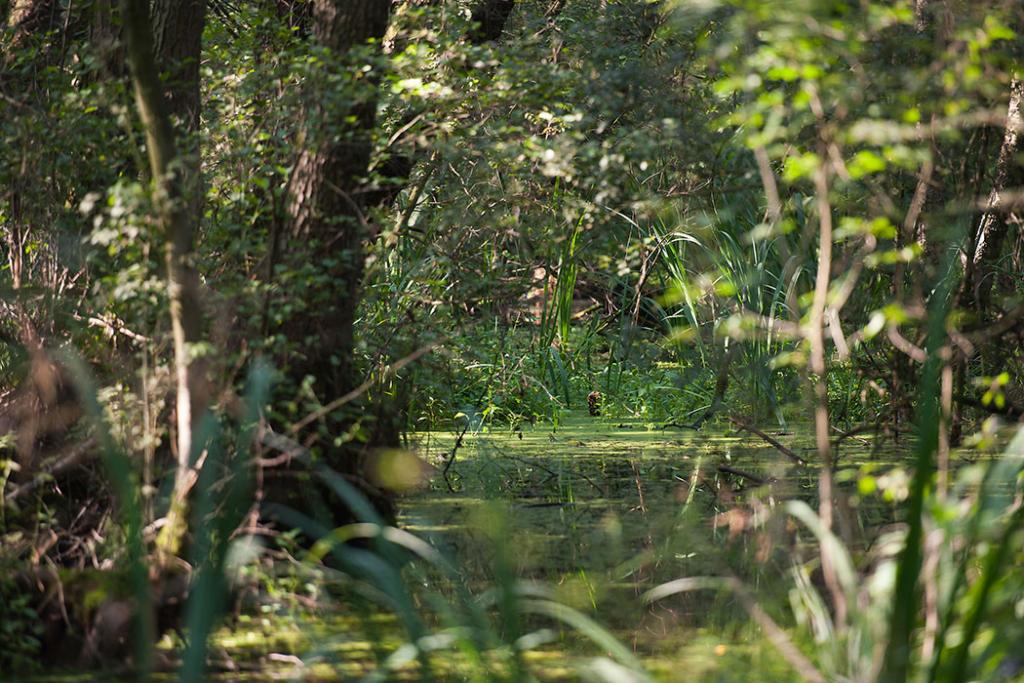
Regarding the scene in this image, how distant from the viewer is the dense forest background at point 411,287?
288 cm

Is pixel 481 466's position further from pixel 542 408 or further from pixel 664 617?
pixel 664 617

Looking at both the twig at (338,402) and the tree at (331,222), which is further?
the tree at (331,222)

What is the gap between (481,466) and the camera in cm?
746

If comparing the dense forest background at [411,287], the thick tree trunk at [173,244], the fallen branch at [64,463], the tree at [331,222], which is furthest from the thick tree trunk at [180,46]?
the fallen branch at [64,463]

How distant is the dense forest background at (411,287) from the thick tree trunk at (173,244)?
11mm

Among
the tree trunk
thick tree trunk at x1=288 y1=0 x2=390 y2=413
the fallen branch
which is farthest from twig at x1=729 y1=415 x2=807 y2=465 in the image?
the fallen branch

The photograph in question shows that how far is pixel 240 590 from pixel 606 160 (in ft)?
6.34

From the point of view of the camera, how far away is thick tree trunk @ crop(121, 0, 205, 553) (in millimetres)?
3920

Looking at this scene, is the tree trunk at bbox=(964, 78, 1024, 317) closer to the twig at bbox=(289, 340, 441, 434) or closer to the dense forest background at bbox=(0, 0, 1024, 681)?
the dense forest background at bbox=(0, 0, 1024, 681)

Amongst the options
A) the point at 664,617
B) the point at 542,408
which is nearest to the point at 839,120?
the point at 664,617

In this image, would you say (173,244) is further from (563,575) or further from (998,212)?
(998,212)

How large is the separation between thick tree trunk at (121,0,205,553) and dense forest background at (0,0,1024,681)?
0.04 ft

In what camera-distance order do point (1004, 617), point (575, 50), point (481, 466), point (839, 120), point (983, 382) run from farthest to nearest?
point (481, 466) < point (575, 50) < point (983, 382) < point (839, 120) < point (1004, 617)

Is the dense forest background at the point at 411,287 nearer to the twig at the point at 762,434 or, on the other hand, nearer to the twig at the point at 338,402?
the twig at the point at 338,402
